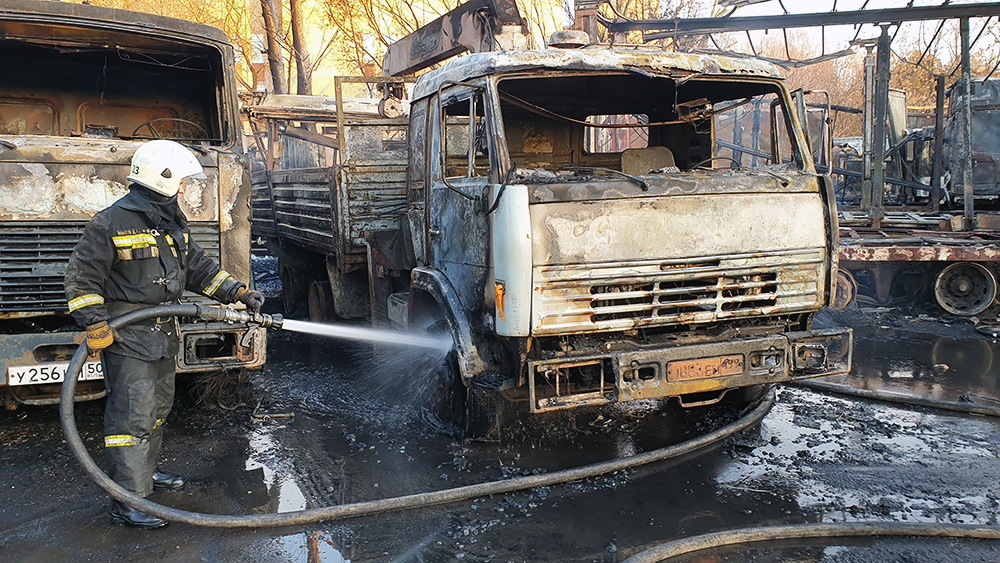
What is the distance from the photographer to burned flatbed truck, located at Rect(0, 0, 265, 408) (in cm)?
462

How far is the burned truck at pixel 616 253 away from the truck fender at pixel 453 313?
0.5 inches

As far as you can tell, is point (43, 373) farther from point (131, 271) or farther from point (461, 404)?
point (461, 404)

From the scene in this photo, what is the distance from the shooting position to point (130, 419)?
12.5ft

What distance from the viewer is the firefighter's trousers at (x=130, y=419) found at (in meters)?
3.81

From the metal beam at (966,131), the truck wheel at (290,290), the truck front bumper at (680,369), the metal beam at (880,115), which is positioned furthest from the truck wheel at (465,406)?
the metal beam at (966,131)

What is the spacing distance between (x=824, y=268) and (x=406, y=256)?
132 inches

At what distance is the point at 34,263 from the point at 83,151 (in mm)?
807

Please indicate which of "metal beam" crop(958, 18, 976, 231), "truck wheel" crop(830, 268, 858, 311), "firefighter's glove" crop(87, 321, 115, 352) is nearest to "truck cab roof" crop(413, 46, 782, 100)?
"firefighter's glove" crop(87, 321, 115, 352)

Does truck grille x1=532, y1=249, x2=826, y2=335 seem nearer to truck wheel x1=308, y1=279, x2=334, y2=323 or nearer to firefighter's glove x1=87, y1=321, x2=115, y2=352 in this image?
firefighter's glove x1=87, y1=321, x2=115, y2=352

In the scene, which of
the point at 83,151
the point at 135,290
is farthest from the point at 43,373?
the point at 83,151

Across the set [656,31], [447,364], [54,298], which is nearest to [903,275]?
[656,31]

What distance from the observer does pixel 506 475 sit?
14.6 ft

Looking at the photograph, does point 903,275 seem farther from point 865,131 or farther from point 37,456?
point 37,456

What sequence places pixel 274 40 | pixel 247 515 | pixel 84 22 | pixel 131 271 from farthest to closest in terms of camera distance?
1. pixel 274 40
2. pixel 84 22
3. pixel 131 271
4. pixel 247 515
